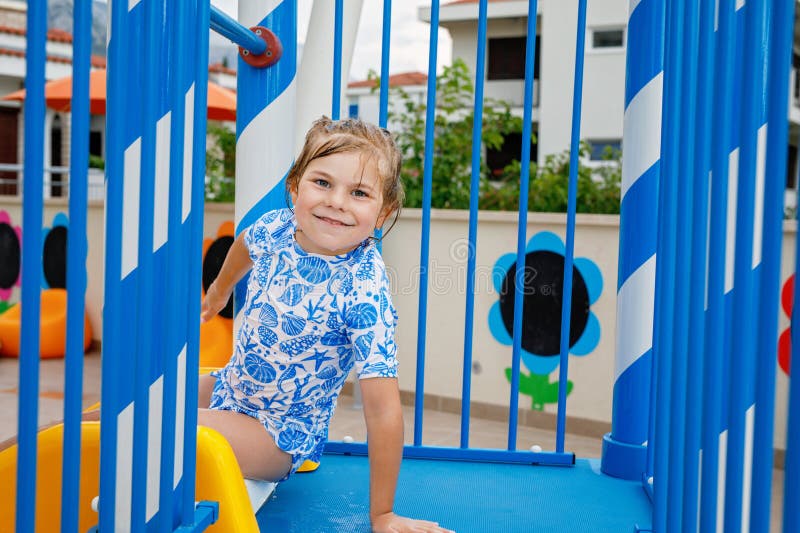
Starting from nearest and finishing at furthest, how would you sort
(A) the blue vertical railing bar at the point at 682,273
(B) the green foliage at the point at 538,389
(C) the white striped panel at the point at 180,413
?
(A) the blue vertical railing bar at the point at 682,273
(C) the white striped panel at the point at 180,413
(B) the green foliage at the point at 538,389

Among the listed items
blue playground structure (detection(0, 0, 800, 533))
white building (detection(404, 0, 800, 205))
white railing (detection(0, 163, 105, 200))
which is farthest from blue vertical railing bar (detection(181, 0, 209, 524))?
white building (detection(404, 0, 800, 205))

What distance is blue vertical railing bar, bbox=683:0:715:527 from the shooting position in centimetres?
85

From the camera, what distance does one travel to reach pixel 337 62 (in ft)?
6.06

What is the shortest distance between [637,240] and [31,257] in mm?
1301

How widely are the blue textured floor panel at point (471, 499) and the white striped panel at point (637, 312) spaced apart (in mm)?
282

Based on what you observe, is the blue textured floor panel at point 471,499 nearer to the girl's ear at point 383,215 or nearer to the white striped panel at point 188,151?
the girl's ear at point 383,215

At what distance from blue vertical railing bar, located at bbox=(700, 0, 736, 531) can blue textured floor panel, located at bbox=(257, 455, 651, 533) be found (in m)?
0.64

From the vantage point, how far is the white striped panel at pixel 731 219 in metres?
0.83

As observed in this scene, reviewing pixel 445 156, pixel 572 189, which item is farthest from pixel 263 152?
pixel 445 156

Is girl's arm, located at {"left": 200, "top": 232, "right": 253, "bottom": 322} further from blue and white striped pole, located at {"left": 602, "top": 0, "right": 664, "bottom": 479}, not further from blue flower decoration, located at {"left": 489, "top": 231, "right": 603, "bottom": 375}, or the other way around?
blue flower decoration, located at {"left": 489, "top": 231, "right": 603, "bottom": 375}

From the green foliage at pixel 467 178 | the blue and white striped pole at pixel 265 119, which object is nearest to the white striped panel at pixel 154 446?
the blue and white striped pole at pixel 265 119

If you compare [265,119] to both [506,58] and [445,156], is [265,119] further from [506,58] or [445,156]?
[506,58]

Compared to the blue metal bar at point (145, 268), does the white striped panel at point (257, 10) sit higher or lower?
higher

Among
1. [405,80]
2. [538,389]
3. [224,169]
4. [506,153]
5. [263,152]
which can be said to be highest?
[405,80]
